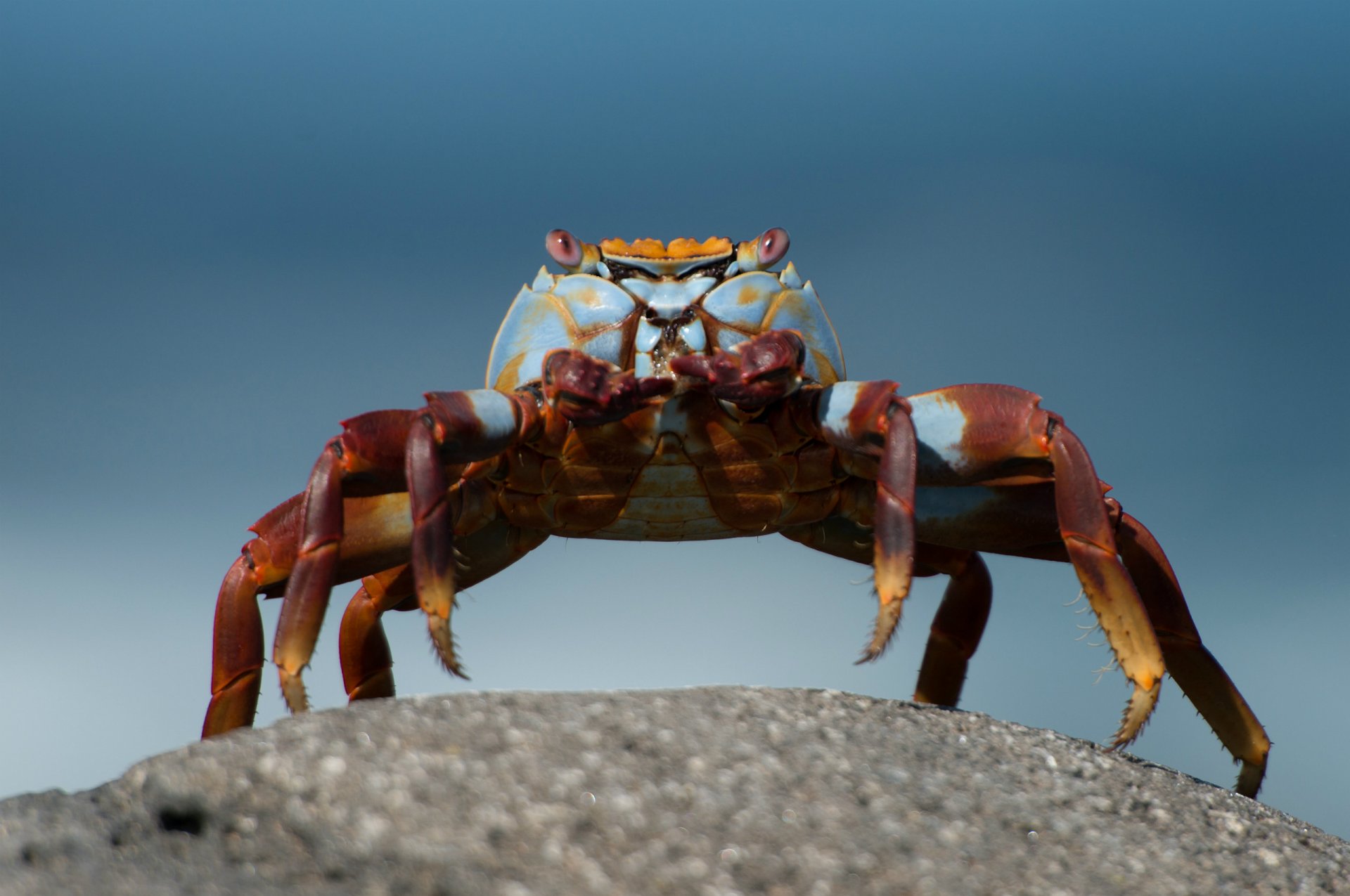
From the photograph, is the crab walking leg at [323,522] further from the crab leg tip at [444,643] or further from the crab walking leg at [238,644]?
A: the crab walking leg at [238,644]

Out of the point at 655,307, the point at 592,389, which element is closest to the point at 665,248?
the point at 655,307

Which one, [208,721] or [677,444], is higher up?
[677,444]

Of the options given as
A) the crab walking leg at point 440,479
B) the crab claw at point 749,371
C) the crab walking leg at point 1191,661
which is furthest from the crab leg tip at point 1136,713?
the crab walking leg at point 440,479

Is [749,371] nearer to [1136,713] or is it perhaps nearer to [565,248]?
[565,248]

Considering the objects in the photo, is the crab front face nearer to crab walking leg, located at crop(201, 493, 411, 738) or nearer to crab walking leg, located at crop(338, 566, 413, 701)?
crab walking leg, located at crop(201, 493, 411, 738)

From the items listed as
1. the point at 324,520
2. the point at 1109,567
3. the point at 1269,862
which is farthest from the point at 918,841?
the point at 324,520

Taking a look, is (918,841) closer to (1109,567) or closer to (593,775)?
(593,775)

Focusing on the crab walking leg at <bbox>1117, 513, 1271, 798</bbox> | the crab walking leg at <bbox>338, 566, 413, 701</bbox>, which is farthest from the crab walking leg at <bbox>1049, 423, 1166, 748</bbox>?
the crab walking leg at <bbox>338, 566, 413, 701</bbox>
